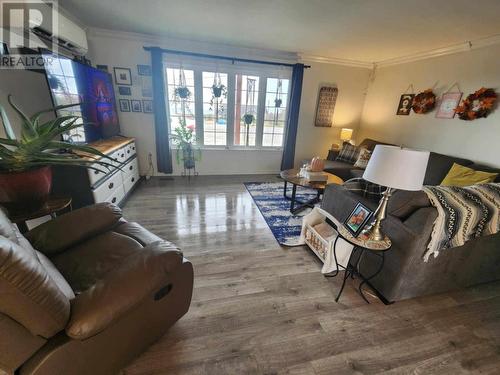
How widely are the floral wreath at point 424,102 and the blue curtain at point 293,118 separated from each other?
1.87 m

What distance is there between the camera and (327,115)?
14.3 feet

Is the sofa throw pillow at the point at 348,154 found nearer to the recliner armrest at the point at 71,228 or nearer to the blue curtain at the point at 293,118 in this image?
the blue curtain at the point at 293,118

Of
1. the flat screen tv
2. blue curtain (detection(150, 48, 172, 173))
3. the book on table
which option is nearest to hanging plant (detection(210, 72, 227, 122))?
blue curtain (detection(150, 48, 172, 173))

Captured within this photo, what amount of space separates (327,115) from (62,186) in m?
4.36

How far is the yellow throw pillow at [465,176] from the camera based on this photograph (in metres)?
2.38

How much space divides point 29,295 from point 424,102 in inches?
181

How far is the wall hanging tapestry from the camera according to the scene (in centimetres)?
415

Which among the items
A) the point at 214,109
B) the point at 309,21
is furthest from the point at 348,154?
the point at 214,109

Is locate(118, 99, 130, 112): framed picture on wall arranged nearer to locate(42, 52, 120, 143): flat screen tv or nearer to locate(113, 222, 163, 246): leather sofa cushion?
locate(42, 52, 120, 143): flat screen tv

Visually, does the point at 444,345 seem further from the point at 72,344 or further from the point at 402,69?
the point at 402,69

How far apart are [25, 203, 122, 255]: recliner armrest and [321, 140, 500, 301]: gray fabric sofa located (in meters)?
1.81

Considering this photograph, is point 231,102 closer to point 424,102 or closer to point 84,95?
point 84,95

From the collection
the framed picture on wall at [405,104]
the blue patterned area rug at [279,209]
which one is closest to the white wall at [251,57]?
the blue patterned area rug at [279,209]

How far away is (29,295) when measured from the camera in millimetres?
637
